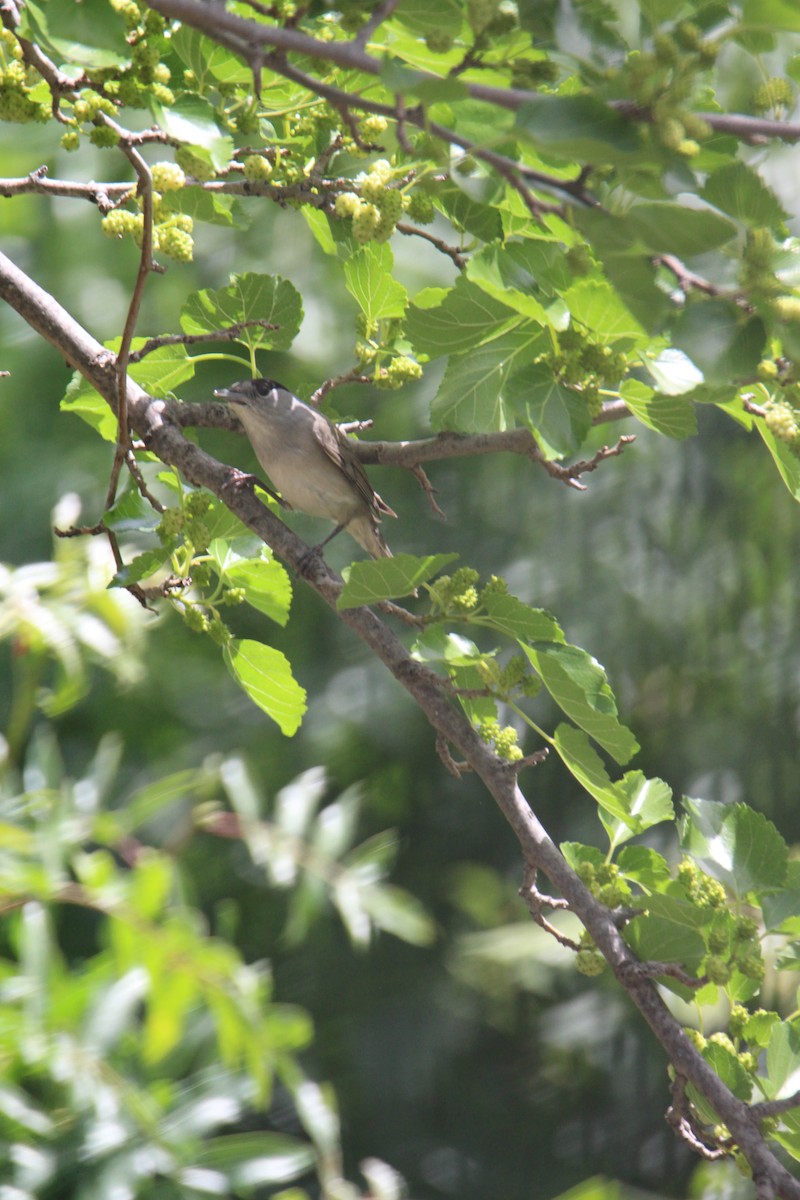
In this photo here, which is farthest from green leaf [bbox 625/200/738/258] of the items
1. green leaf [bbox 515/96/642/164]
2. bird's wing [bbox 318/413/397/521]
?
bird's wing [bbox 318/413/397/521]

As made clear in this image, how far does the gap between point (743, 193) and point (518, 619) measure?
35cm

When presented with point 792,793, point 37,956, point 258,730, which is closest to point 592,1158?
point 792,793

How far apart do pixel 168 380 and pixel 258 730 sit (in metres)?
1.76

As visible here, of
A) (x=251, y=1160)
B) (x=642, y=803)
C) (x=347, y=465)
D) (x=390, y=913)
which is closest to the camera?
(x=642, y=803)

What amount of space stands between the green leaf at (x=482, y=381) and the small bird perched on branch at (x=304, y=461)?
0.84m

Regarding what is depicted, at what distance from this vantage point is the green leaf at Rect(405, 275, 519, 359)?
76 centimetres

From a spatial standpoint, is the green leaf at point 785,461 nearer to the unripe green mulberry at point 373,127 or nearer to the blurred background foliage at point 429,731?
the unripe green mulberry at point 373,127

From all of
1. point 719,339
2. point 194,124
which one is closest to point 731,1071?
point 719,339

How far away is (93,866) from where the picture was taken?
1251mm

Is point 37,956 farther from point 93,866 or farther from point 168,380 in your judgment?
point 168,380

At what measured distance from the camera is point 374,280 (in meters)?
0.96

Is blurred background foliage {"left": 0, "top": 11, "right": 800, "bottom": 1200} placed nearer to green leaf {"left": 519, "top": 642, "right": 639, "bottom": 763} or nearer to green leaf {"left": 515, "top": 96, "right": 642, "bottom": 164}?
green leaf {"left": 519, "top": 642, "right": 639, "bottom": 763}

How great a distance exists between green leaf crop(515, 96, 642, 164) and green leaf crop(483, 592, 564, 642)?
1.18 ft

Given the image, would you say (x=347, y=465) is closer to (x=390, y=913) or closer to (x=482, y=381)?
(x=390, y=913)
